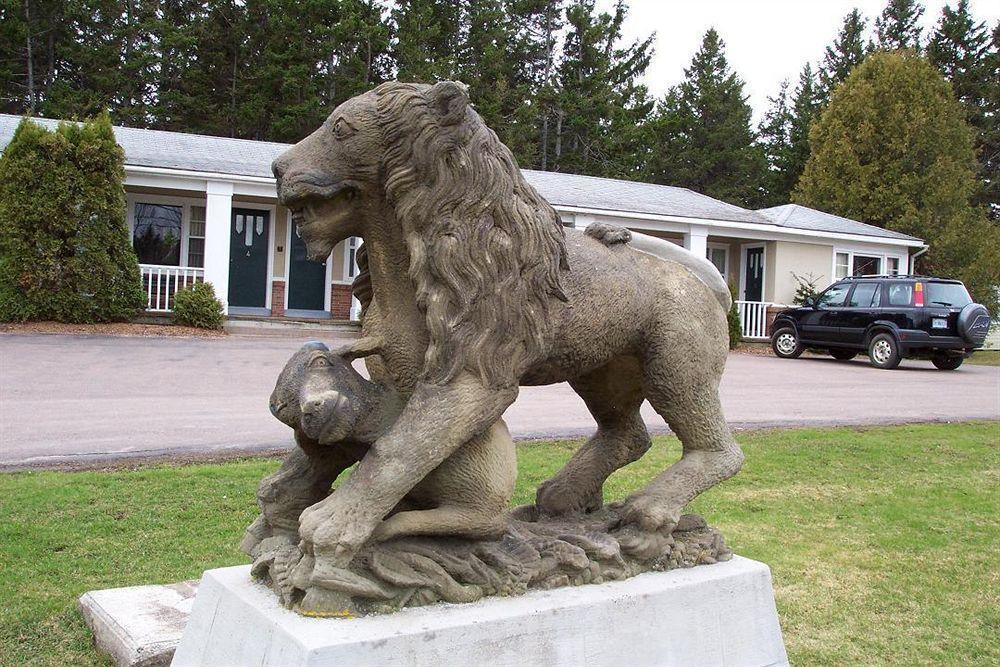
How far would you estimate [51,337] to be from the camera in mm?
12875

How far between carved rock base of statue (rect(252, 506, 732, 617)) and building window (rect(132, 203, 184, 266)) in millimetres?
16916

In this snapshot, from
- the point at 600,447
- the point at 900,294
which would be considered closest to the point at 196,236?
the point at 900,294

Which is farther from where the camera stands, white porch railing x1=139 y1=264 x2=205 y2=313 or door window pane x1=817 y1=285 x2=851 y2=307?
door window pane x1=817 y1=285 x2=851 y2=307

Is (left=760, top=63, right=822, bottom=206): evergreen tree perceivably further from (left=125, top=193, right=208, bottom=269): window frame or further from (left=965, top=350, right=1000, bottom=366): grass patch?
(left=125, top=193, right=208, bottom=269): window frame

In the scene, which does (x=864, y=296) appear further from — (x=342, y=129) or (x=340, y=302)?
(x=342, y=129)

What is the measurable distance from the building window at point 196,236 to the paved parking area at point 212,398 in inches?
175

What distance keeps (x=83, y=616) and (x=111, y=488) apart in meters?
2.02

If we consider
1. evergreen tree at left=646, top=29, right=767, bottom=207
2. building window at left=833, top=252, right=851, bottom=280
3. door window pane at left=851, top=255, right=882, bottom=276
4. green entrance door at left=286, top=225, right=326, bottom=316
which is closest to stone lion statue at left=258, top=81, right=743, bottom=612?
green entrance door at left=286, top=225, right=326, bottom=316

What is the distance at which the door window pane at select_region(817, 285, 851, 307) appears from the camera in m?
16.5

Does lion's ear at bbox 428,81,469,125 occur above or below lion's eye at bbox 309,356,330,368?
above

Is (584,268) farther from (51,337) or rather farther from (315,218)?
(51,337)

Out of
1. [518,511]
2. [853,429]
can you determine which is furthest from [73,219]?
[518,511]

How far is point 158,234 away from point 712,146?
24.7 metres

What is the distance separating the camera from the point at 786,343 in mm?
17219
